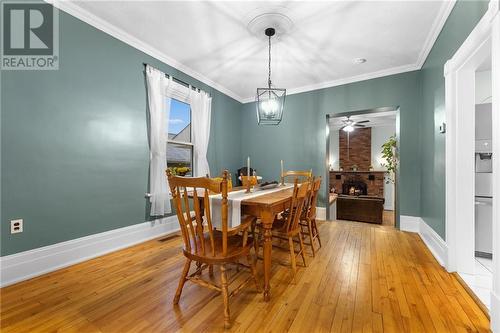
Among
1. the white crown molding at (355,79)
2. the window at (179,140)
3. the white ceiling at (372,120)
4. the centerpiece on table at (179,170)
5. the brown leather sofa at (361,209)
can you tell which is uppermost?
the white crown molding at (355,79)

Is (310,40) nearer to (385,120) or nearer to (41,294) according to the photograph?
(41,294)

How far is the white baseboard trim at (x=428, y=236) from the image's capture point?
7.34 feet

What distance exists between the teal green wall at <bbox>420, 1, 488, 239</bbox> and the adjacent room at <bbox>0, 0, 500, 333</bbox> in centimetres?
3

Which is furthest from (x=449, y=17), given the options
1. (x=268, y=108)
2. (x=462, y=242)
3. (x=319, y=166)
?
(x=319, y=166)

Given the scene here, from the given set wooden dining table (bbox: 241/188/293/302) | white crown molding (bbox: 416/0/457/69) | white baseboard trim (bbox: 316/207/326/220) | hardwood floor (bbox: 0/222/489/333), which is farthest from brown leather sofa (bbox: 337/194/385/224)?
wooden dining table (bbox: 241/188/293/302)

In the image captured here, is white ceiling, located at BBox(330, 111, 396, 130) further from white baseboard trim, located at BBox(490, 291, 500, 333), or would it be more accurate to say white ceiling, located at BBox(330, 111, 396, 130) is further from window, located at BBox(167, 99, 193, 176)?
white baseboard trim, located at BBox(490, 291, 500, 333)

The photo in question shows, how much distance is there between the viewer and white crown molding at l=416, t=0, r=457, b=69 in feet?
7.07

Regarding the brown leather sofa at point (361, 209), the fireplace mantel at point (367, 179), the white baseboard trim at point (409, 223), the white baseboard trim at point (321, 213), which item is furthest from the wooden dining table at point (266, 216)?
the fireplace mantel at point (367, 179)

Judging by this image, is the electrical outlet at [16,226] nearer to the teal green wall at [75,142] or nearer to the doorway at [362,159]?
the teal green wall at [75,142]

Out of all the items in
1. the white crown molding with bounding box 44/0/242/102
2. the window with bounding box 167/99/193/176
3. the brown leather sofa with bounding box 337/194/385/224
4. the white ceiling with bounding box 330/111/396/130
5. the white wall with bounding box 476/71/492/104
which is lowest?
the brown leather sofa with bounding box 337/194/385/224

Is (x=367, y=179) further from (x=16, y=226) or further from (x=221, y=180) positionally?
(x=16, y=226)

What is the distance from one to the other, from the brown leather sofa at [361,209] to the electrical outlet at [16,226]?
224 inches

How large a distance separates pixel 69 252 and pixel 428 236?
4306 mm

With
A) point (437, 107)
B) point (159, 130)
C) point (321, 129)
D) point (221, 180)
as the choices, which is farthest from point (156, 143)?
point (437, 107)
